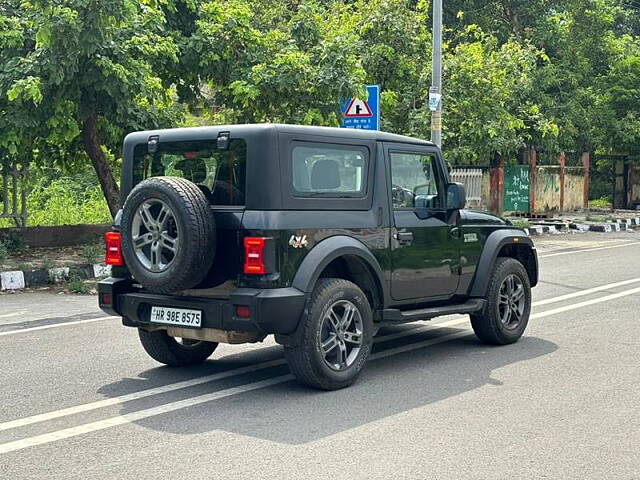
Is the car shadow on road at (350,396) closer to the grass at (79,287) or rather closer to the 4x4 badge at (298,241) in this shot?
the 4x4 badge at (298,241)

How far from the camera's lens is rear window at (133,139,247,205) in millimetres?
6230

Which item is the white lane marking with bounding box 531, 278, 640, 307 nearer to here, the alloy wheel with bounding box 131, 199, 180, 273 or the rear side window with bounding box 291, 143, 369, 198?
the rear side window with bounding box 291, 143, 369, 198

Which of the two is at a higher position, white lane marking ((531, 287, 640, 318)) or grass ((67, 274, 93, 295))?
grass ((67, 274, 93, 295))

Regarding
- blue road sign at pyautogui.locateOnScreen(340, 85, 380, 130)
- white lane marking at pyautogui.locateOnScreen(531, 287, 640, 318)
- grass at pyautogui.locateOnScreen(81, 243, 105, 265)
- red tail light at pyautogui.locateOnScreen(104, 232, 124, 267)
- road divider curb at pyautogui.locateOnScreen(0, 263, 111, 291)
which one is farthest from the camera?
blue road sign at pyautogui.locateOnScreen(340, 85, 380, 130)

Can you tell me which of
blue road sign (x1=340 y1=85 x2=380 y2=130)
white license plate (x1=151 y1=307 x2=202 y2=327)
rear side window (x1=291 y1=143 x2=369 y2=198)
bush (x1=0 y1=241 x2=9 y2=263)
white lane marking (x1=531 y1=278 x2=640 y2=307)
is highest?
blue road sign (x1=340 y1=85 x2=380 y2=130)

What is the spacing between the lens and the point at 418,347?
7977mm

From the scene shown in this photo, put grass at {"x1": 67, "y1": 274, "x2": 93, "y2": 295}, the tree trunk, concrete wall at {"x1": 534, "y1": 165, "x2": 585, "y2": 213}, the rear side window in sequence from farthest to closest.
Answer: concrete wall at {"x1": 534, "y1": 165, "x2": 585, "y2": 213}
the tree trunk
grass at {"x1": 67, "y1": 274, "x2": 93, "y2": 295}
the rear side window

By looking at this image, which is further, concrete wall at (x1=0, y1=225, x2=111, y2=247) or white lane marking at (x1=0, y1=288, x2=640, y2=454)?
concrete wall at (x1=0, y1=225, x2=111, y2=247)

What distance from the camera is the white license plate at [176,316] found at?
20.3ft

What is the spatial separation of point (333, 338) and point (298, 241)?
752 millimetres

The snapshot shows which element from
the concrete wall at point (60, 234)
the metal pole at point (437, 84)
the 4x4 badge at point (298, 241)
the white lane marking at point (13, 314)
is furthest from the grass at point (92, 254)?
the 4x4 badge at point (298, 241)

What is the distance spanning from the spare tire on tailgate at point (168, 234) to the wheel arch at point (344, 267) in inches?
25.7

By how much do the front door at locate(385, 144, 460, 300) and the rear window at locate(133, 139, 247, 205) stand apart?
1.32 m

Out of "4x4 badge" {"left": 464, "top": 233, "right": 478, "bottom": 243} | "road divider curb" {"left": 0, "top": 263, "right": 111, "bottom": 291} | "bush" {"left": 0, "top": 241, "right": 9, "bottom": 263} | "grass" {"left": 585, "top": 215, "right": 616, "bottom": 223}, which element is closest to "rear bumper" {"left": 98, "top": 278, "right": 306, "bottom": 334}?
"4x4 badge" {"left": 464, "top": 233, "right": 478, "bottom": 243}
